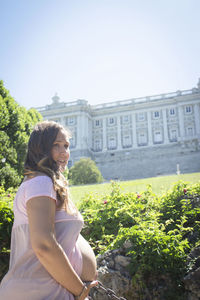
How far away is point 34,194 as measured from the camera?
1402 mm

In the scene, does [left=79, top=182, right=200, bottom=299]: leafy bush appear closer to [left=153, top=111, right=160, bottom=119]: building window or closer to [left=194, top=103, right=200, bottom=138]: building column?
[left=194, top=103, right=200, bottom=138]: building column

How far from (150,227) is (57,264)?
1762mm

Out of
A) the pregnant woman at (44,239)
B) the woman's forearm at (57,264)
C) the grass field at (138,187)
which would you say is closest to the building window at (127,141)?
the grass field at (138,187)

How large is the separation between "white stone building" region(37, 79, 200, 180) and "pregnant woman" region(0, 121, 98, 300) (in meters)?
39.2

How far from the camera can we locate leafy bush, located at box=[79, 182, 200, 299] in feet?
8.57

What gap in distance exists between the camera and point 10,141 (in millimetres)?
10211

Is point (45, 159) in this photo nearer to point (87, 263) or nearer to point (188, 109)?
point (87, 263)

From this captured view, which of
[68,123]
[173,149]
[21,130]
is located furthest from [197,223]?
[68,123]

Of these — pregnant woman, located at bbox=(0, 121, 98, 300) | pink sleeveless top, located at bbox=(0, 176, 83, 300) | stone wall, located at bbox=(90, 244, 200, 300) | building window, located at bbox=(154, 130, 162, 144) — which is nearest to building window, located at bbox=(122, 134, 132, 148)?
building window, located at bbox=(154, 130, 162, 144)

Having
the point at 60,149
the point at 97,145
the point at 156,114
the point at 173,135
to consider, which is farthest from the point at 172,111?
the point at 60,149

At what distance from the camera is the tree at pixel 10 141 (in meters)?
9.50

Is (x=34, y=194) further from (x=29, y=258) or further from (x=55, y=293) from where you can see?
(x=55, y=293)

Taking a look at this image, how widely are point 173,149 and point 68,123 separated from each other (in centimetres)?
1999

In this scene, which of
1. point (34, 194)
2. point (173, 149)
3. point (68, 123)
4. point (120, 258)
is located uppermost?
point (68, 123)
